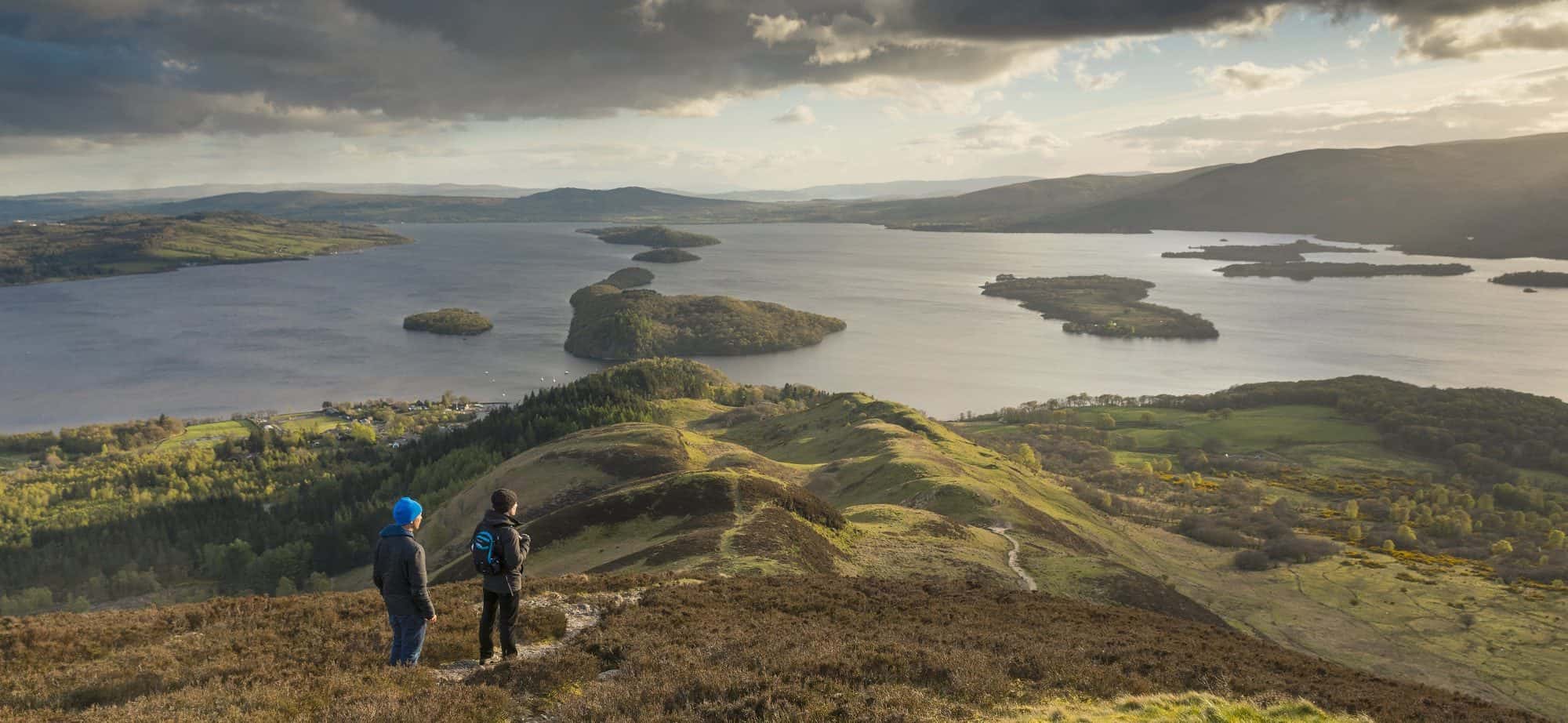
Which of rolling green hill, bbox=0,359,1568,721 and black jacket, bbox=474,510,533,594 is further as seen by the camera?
rolling green hill, bbox=0,359,1568,721

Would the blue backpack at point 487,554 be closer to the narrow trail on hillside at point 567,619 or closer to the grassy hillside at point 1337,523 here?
the narrow trail on hillside at point 567,619

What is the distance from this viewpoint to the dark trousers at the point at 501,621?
18984mm

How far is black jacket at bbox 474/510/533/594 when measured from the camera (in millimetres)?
17969

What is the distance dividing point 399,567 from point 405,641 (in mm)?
2902

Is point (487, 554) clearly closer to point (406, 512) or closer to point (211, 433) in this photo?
point (406, 512)

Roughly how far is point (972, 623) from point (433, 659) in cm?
1652

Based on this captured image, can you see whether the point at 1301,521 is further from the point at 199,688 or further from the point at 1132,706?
the point at 199,688

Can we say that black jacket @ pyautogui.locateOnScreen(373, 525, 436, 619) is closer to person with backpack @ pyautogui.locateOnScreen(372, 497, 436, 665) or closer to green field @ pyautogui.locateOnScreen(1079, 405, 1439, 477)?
person with backpack @ pyautogui.locateOnScreen(372, 497, 436, 665)

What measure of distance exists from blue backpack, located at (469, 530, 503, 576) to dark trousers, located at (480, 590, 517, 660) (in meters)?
0.99

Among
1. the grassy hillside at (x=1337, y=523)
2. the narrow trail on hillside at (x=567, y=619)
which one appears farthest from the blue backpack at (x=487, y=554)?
the grassy hillside at (x=1337, y=523)

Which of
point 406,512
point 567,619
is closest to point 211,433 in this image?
point 567,619

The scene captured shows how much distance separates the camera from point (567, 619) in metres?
24.5

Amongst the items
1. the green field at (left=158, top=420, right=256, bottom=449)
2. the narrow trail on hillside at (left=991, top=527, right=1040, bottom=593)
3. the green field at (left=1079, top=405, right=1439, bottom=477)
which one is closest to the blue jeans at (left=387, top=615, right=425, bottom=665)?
the narrow trail on hillside at (left=991, top=527, right=1040, bottom=593)

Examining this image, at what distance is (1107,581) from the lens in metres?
49.9
